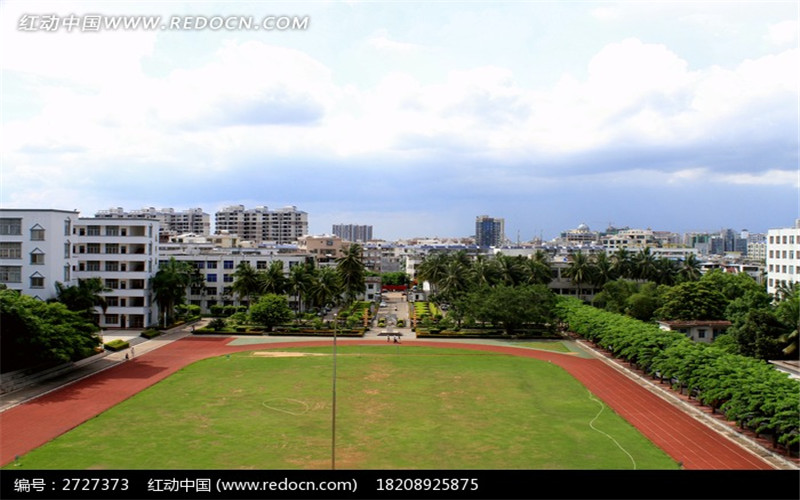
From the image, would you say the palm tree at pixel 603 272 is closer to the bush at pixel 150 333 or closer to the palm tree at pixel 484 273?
the palm tree at pixel 484 273

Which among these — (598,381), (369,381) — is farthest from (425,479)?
(598,381)

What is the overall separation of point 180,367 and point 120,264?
25849 mm

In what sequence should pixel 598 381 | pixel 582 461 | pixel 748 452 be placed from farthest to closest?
pixel 598 381 < pixel 748 452 < pixel 582 461

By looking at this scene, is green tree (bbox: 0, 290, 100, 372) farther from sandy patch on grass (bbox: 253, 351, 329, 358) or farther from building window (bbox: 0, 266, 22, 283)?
sandy patch on grass (bbox: 253, 351, 329, 358)

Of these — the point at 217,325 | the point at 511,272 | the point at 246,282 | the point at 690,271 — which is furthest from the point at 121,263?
the point at 690,271

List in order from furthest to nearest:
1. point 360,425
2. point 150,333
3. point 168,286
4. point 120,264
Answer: point 120,264 → point 168,286 → point 150,333 → point 360,425

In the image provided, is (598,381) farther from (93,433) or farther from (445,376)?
(93,433)

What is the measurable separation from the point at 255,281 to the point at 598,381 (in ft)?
154

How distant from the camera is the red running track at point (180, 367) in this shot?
94.2 ft

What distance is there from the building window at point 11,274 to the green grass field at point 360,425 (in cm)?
1983

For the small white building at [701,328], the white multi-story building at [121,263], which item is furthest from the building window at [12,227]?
the small white building at [701,328]

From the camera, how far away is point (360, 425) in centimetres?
Answer: 3219

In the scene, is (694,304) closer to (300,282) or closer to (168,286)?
(300,282)

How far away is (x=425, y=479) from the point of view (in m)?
14.0
